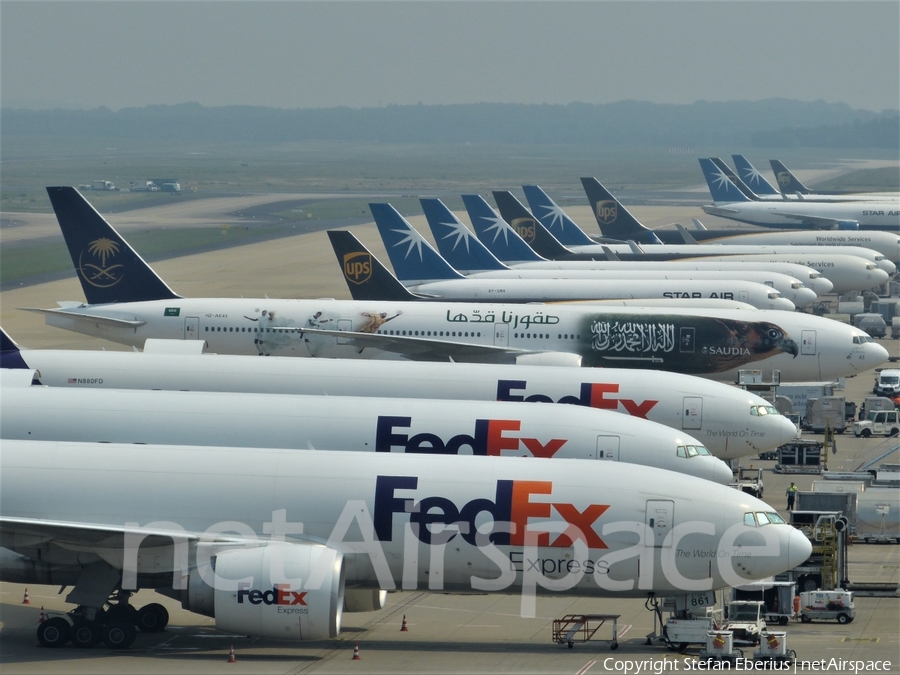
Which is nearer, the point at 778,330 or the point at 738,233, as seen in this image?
the point at 778,330

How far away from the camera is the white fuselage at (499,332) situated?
50031mm

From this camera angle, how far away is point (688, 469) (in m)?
32.6

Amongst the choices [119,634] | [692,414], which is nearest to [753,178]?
[692,414]

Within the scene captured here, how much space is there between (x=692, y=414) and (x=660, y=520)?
40.0ft

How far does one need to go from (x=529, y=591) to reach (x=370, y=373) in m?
13.8

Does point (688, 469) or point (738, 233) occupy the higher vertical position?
point (738, 233)

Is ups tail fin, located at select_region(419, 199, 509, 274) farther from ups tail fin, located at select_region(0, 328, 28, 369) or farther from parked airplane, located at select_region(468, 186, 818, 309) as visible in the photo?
ups tail fin, located at select_region(0, 328, 28, 369)

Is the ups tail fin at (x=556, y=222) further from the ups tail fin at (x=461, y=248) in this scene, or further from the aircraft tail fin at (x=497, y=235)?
the ups tail fin at (x=461, y=248)

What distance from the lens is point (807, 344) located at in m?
51.2

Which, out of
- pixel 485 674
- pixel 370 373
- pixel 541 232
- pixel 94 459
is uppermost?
pixel 541 232

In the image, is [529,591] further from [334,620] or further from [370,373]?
[370,373]

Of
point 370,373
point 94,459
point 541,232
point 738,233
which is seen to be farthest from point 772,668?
point 738,233

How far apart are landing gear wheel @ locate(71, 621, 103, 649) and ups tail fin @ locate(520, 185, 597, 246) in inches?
2657

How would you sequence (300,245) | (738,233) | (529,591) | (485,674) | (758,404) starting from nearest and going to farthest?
1. (485,674)
2. (529,591)
3. (758,404)
4. (738,233)
5. (300,245)
